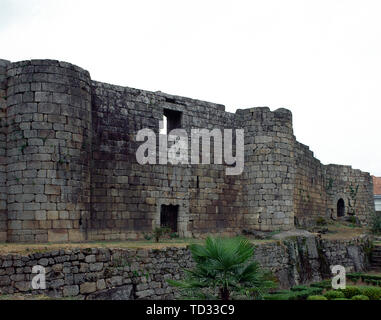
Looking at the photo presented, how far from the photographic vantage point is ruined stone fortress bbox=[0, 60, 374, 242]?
46.3 ft

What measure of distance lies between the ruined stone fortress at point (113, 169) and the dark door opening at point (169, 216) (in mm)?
37

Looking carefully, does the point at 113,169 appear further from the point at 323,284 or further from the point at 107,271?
the point at 323,284

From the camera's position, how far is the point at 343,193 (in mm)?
33219

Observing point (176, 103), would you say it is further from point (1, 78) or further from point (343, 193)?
point (343, 193)

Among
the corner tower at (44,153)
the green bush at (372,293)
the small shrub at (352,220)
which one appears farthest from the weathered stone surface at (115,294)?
the small shrub at (352,220)

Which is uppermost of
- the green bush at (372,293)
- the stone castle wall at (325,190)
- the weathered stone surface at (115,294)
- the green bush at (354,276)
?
the stone castle wall at (325,190)

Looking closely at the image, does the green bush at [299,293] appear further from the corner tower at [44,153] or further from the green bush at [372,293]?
the corner tower at [44,153]

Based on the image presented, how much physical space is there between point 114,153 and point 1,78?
13.7ft

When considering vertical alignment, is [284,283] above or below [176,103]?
below

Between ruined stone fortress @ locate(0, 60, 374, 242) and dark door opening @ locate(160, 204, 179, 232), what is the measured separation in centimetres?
4

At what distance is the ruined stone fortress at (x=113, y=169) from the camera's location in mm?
14102

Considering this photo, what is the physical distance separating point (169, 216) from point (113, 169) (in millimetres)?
3297
